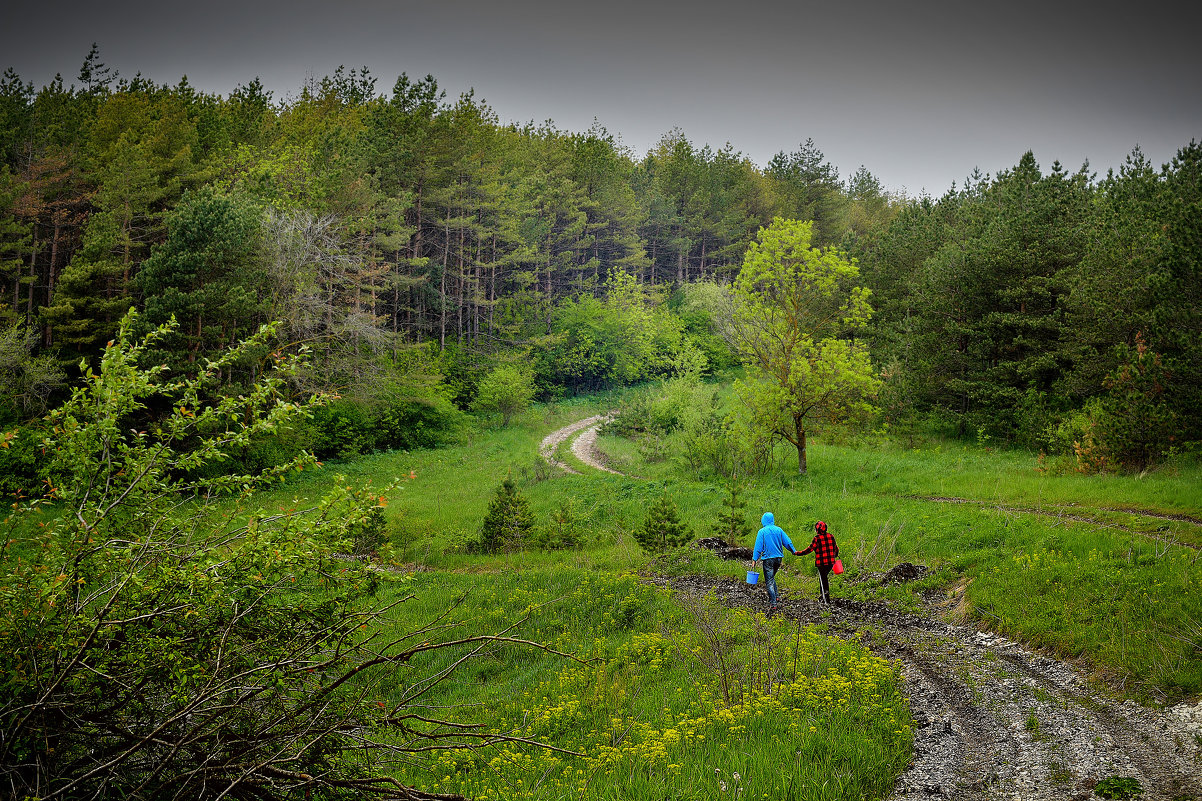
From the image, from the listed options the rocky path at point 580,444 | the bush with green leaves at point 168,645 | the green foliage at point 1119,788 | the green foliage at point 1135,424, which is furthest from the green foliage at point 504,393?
the green foliage at point 1119,788

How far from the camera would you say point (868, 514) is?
58.0 ft

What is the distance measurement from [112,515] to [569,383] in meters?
53.6

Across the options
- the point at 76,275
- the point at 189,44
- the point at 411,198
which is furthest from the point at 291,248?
the point at 189,44

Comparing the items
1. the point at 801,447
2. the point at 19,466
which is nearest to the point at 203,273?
the point at 19,466

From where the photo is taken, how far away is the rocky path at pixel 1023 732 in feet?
19.6

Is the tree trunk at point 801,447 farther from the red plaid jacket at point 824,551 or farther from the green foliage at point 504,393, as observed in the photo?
the green foliage at point 504,393

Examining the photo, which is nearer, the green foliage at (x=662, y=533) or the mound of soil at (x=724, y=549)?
the green foliage at (x=662, y=533)

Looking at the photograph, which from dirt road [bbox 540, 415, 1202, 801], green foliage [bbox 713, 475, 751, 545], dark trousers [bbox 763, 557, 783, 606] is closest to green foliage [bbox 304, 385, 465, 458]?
green foliage [bbox 713, 475, 751, 545]

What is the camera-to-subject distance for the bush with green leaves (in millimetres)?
3258

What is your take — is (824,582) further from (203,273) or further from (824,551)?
(203,273)

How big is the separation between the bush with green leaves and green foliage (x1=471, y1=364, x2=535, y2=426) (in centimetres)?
3827

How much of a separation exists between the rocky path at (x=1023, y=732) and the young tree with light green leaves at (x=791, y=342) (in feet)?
41.8

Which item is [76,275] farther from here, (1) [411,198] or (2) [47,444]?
(2) [47,444]

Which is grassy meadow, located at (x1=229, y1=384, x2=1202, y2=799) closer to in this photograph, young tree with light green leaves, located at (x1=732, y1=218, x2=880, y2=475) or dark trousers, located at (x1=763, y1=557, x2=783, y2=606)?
dark trousers, located at (x1=763, y1=557, x2=783, y2=606)
